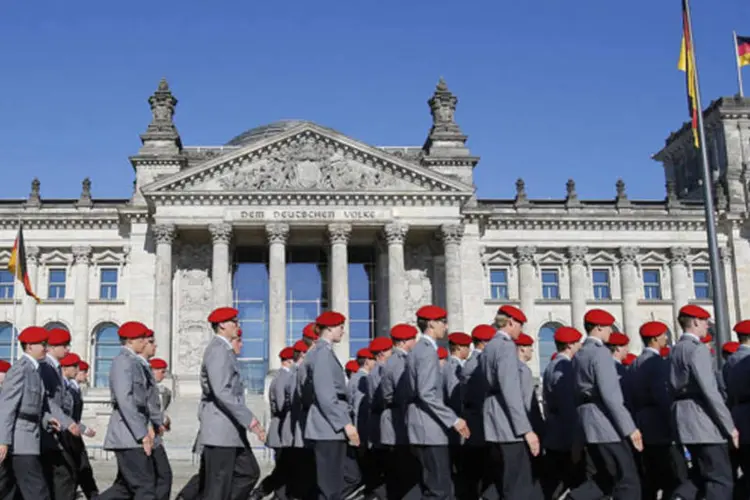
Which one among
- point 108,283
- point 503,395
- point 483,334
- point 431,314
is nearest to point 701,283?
point 108,283

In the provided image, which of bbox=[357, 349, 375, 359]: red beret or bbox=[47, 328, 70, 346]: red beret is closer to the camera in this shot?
bbox=[47, 328, 70, 346]: red beret

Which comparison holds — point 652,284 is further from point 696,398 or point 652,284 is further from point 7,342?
point 696,398

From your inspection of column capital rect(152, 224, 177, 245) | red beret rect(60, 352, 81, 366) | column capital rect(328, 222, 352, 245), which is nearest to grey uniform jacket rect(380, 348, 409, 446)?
red beret rect(60, 352, 81, 366)

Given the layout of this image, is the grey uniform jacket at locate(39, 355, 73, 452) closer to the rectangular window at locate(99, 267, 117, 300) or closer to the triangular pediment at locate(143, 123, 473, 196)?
the triangular pediment at locate(143, 123, 473, 196)

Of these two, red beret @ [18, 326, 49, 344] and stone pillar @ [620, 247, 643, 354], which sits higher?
stone pillar @ [620, 247, 643, 354]

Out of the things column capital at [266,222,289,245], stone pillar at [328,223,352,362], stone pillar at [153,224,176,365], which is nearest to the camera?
stone pillar at [153,224,176,365]

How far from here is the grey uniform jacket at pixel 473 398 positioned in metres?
12.6

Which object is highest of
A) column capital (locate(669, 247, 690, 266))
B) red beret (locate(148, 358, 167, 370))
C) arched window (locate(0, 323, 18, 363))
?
column capital (locate(669, 247, 690, 266))

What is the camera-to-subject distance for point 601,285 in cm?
4903

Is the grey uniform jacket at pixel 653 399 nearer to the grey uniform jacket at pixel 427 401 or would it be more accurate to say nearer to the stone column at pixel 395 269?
the grey uniform jacket at pixel 427 401

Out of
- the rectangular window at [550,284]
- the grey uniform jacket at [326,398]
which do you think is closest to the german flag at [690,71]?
the grey uniform jacket at [326,398]

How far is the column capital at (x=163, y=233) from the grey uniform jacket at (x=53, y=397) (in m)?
30.3

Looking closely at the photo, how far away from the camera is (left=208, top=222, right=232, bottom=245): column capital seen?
4294 centimetres

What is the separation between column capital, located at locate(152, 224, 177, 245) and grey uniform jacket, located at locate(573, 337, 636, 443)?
34167 mm
